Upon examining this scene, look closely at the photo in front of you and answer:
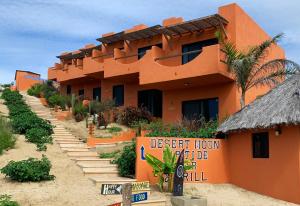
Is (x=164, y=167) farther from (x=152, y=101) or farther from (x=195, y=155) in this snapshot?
(x=152, y=101)

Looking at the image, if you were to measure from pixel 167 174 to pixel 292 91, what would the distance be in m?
5.53

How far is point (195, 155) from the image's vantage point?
48.3 feet

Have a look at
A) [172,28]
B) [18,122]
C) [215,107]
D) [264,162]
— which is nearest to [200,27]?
[172,28]

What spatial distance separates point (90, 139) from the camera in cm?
1805

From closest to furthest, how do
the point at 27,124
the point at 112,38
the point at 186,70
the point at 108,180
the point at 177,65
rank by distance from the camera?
1. the point at 108,180
2. the point at 27,124
3. the point at 186,70
4. the point at 177,65
5. the point at 112,38

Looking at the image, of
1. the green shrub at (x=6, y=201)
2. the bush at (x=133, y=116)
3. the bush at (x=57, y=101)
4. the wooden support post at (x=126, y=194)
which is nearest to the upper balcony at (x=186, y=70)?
the bush at (x=133, y=116)

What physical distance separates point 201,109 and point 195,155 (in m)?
6.01

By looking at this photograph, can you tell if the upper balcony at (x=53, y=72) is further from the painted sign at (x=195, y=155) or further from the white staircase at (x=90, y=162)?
the painted sign at (x=195, y=155)

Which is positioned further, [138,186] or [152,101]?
[152,101]

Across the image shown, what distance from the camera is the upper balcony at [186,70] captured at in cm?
1788

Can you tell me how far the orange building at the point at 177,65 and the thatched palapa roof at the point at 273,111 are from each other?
2771mm

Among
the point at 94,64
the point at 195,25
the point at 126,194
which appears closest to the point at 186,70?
the point at 195,25

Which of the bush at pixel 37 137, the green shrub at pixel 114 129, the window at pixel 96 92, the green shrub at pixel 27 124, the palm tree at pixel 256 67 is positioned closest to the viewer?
the bush at pixel 37 137

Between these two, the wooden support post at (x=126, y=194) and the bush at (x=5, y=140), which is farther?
the bush at (x=5, y=140)
